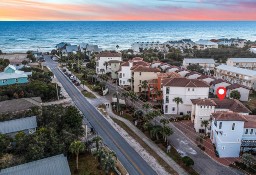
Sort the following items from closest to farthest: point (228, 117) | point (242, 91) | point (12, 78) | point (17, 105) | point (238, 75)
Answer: point (228, 117), point (17, 105), point (12, 78), point (242, 91), point (238, 75)

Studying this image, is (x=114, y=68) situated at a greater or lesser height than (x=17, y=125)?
greater

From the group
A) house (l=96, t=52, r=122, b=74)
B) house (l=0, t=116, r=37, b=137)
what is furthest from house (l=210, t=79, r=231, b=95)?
house (l=0, t=116, r=37, b=137)

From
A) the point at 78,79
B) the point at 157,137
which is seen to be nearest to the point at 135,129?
the point at 157,137

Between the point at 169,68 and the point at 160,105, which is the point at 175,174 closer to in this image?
the point at 160,105

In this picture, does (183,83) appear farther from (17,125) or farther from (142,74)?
(17,125)

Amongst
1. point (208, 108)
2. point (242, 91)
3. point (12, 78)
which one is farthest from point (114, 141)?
point (242, 91)

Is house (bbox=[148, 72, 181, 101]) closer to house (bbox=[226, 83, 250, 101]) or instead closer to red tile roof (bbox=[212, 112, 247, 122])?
house (bbox=[226, 83, 250, 101])
